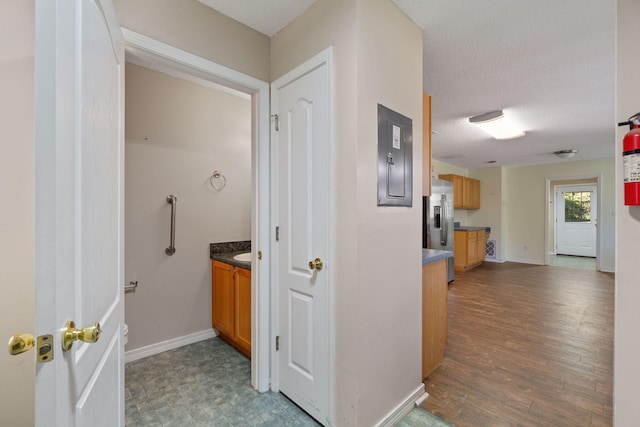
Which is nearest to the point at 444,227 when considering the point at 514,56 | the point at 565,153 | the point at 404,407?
the point at 565,153

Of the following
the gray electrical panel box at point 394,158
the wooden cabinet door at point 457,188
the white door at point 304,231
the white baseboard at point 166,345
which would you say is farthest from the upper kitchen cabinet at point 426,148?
the wooden cabinet door at point 457,188

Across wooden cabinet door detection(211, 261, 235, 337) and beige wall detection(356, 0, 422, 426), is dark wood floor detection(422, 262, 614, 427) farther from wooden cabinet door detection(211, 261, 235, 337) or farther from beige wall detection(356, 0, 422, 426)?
wooden cabinet door detection(211, 261, 235, 337)

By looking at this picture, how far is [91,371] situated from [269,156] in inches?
55.6

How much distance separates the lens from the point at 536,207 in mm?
6660

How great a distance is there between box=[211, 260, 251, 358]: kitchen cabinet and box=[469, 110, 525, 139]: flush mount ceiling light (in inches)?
127

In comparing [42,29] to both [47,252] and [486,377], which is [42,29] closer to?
[47,252]

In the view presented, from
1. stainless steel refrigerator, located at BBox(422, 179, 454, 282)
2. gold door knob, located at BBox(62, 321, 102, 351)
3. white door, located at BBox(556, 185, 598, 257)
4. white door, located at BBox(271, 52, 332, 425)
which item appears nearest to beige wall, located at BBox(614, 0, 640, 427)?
white door, located at BBox(271, 52, 332, 425)

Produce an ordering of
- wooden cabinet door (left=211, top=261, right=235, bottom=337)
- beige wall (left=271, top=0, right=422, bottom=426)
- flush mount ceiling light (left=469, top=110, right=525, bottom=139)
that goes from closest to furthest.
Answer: beige wall (left=271, top=0, right=422, bottom=426)
wooden cabinet door (left=211, top=261, right=235, bottom=337)
flush mount ceiling light (left=469, top=110, right=525, bottom=139)

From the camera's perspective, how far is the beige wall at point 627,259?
0.94 metres

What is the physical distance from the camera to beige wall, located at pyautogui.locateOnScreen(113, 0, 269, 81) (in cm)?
141

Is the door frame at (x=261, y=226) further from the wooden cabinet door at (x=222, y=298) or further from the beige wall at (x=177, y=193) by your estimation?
the beige wall at (x=177, y=193)

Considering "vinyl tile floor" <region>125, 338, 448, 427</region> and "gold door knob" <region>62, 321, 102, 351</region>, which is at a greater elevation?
"gold door knob" <region>62, 321, 102, 351</region>

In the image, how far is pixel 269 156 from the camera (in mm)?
1884

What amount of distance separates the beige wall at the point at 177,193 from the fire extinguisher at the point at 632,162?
2753 millimetres
